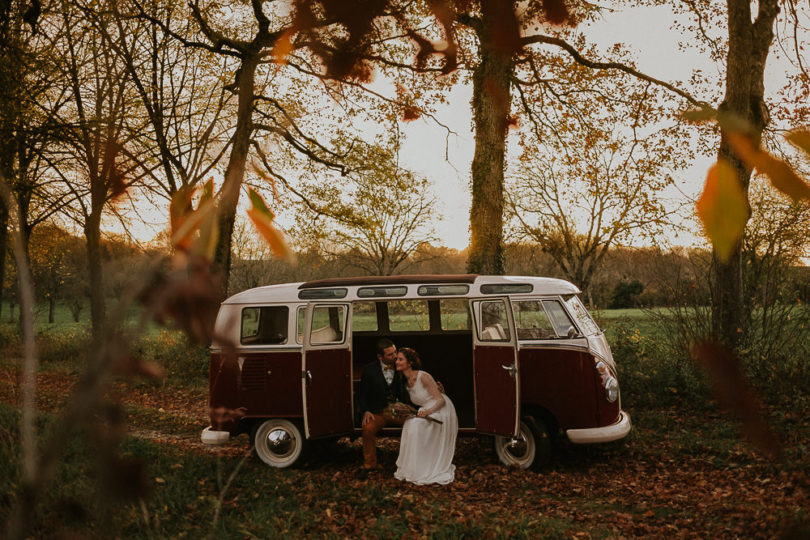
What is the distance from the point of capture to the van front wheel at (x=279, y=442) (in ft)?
27.0

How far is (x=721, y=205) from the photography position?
76 cm

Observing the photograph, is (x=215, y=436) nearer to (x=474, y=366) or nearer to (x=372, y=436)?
(x=372, y=436)

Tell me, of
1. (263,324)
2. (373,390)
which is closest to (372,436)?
(373,390)

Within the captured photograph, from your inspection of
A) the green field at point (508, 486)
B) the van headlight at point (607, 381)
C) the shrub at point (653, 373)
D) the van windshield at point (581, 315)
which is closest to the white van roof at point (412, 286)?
the van windshield at point (581, 315)

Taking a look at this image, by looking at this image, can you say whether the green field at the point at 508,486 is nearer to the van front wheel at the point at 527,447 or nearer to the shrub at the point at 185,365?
the van front wheel at the point at 527,447

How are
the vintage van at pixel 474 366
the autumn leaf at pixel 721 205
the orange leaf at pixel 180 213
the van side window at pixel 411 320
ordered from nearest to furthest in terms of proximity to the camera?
1. the autumn leaf at pixel 721 205
2. the orange leaf at pixel 180 213
3. the vintage van at pixel 474 366
4. the van side window at pixel 411 320

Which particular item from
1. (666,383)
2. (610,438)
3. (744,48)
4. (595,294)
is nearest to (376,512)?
(610,438)

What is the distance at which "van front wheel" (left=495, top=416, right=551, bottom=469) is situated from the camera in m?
7.75

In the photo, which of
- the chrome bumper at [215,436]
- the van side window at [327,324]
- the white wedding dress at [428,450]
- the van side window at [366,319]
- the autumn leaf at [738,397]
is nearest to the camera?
the autumn leaf at [738,397]

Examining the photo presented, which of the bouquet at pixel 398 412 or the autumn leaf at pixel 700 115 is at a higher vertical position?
the autumn leaf at pixel 700 115

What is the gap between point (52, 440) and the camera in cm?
77

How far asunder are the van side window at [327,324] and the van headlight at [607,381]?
3107 mm

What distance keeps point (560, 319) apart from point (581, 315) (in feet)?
1.30

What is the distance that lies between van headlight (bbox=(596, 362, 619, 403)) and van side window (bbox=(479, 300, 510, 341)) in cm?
114
